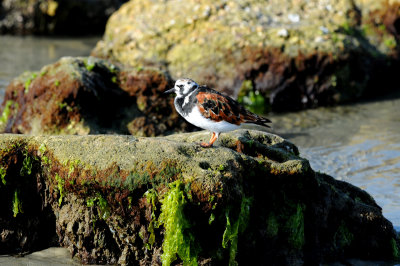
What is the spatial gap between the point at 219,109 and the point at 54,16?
14894 millimetres

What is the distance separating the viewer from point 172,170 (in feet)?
16.1

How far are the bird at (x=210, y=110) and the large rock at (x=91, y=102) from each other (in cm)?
276

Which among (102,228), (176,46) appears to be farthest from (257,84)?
(102,228)

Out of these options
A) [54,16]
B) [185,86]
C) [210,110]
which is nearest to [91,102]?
[185,86]

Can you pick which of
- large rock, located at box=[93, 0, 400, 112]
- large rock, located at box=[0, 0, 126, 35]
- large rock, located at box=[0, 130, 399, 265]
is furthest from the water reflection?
large rock, located at box=[0, 0, 126, 35]

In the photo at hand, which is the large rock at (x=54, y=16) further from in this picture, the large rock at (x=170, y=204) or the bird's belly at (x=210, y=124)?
the large rock at (x=170, y=204)

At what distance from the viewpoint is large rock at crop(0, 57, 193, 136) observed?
8586 mm

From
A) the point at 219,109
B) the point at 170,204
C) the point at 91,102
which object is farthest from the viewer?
the point at 91,102

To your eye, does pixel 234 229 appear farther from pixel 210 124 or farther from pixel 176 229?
pixel 210 124

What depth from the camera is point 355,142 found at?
375 inches

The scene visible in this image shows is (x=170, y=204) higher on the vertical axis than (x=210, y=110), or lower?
lower

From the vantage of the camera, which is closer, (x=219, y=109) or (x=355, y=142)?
(x=219, y=109)

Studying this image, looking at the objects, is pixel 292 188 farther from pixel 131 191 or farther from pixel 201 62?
pixel 201 62

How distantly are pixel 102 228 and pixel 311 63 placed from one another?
300 inches
